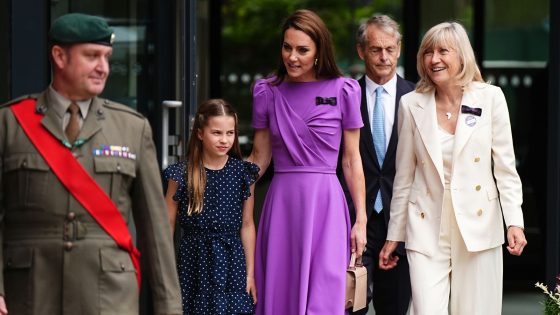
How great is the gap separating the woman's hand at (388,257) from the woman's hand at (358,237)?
13cm

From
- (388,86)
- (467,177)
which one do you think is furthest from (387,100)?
(467,177)

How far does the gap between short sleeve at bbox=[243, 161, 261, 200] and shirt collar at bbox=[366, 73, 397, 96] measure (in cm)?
85

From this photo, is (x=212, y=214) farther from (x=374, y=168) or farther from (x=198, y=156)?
(x=374, y=168)

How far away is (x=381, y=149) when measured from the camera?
6.21 m

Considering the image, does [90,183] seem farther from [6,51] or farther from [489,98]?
[489,98]

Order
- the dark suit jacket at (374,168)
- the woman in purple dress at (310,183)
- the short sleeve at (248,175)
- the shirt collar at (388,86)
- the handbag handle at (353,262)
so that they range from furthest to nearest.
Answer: the shirt collar at (388,86)
the dark suit jacket at (374,168)
the handbag handle at (353,262)
the woman in purple dress at (310,183)
the short sleeve at (248,175)

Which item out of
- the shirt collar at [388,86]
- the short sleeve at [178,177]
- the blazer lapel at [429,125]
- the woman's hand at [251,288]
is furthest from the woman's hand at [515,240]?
the short sleeve at [178,177]

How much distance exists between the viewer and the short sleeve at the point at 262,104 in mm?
5895

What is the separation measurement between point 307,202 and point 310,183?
0.09 metres

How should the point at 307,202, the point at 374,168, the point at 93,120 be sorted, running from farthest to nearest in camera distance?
the point at 374,168, the point at 307,202, the point at 93,120

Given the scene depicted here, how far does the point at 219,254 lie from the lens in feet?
18.3

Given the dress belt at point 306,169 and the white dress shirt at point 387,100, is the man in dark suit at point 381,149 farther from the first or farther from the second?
the dress belt at point 306,169

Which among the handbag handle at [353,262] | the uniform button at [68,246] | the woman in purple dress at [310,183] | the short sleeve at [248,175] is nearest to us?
the uniform button at [68,246]

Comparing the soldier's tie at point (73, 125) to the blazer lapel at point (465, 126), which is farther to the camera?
the blazer lapel at point (465, 126)
